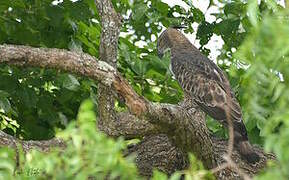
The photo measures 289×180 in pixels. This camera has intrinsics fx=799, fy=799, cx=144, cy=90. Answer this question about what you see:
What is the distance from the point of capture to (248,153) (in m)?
6.30

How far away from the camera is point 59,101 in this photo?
24.2 ft

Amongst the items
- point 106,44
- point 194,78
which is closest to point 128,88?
point 106,44

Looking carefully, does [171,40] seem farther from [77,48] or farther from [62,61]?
[62,61]

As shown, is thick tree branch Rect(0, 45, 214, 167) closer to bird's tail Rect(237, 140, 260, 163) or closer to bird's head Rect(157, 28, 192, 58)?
bird's tail Rect(237, 140, 260, 163)

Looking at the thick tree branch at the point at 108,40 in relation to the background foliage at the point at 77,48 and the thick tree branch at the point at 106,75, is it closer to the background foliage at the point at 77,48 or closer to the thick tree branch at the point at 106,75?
the thick tree branch at the point at 106,75

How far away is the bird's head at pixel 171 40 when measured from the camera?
8.38 m

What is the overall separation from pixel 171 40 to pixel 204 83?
38.0 inches

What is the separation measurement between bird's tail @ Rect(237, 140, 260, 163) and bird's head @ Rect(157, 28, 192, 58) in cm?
202

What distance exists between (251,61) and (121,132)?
284 cm

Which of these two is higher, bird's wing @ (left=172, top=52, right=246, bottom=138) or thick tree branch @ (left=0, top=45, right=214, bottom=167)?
bird's wing @ (left=172, top=52, right=246, bottom=138)

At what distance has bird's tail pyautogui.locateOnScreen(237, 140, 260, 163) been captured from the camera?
20.6 ft

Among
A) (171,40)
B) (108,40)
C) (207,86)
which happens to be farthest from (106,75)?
(171,40)

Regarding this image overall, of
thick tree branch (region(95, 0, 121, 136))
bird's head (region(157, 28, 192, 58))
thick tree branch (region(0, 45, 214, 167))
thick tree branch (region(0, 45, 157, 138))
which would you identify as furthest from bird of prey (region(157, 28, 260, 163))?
thick tree branch (region(0, 45, 157, 138))

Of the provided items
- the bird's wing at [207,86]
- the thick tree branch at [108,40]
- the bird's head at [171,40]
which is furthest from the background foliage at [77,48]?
the thick tree branch at [108,40]
